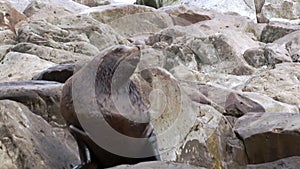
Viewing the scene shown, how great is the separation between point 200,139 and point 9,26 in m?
4.72

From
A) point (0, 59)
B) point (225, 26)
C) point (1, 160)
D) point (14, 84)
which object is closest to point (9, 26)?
point (0, 59)

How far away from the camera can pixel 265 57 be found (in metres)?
6.94

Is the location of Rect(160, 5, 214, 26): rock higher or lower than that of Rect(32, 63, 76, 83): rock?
lower

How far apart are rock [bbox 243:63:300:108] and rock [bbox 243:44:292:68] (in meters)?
0.92

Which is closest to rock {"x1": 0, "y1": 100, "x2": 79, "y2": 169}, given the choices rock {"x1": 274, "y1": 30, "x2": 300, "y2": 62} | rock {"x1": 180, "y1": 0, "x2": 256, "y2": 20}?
rock {"x1": 274, "y1": 30, "x2": 300, "y2": 62}

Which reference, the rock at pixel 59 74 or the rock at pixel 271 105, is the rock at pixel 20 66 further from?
the rock at pixel 271 105

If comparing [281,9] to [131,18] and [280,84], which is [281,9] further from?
[280,84]

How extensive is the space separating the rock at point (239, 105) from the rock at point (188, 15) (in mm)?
6059

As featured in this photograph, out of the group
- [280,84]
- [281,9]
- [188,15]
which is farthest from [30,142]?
[281,9]

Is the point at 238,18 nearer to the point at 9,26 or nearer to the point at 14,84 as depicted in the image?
the point at 9,26

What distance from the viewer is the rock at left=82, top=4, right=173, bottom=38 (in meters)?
8.22

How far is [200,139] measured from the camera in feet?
9.89

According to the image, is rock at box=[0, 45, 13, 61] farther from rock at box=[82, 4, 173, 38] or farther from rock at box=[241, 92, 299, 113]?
rock at box=[82, 4, 173, 38]

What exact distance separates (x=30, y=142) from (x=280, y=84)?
140 inches
